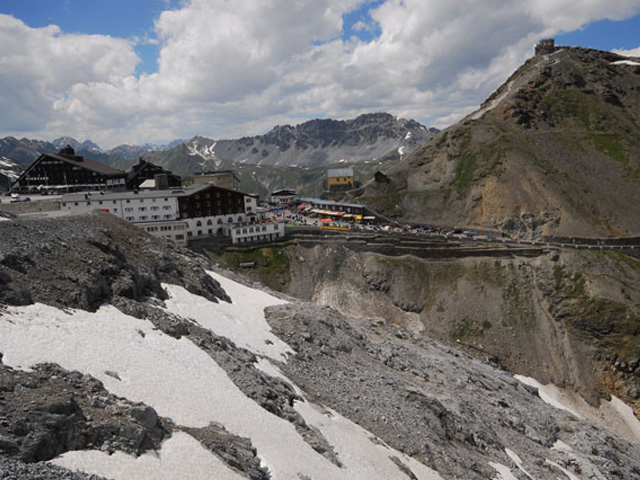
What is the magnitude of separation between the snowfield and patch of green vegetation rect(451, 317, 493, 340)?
53.7m

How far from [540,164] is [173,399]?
127m

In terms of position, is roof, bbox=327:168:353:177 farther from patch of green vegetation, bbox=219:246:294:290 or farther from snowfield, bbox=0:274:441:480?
snowfield, bbox=0:274:441:480

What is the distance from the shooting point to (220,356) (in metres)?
28.0

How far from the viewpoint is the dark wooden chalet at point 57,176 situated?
10731 cm

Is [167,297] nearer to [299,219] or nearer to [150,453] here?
[150,453]

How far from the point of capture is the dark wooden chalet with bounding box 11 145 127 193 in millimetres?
107312

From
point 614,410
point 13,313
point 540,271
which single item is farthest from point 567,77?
point 13,313

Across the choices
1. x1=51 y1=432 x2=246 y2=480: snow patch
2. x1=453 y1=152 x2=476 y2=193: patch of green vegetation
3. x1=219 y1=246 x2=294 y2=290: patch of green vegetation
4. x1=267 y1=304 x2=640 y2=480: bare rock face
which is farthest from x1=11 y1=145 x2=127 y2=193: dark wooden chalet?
x1=51 y1=432 x2=246 y2=480: snow patch

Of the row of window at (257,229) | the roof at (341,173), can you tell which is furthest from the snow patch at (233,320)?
the roof at (341,173)

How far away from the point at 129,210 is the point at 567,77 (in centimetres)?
14933

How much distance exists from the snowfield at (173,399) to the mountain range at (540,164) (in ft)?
320

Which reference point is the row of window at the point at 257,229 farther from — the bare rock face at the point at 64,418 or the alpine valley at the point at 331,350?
the bare rock face at the point at 64,418

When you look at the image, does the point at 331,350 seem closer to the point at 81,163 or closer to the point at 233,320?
the point at 233,320

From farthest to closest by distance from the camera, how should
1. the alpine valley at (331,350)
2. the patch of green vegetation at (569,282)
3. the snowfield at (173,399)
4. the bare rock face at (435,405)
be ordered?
the patch of green vegetation at (569,282), the bare rock face at (435,405), the alpine valley at (331,350), the snowfield at (173,399)
